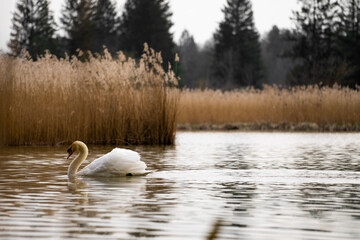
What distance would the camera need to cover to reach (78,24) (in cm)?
5491

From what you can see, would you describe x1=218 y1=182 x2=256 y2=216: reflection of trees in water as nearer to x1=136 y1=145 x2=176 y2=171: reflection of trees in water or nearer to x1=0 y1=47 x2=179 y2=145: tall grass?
x1=136 y1=145 x2=176 y2=171: reflection of trees in water

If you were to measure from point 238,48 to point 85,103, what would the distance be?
1791 inches

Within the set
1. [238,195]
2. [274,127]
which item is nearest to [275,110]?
[274,127]

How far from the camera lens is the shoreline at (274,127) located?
26.3 meters

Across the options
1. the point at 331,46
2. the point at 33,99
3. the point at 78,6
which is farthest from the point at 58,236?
the point at 78,6

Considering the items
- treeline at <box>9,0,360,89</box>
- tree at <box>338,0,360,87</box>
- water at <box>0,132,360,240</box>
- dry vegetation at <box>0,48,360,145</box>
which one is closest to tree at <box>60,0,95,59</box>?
treeline at <box>9,0,360,89</box>

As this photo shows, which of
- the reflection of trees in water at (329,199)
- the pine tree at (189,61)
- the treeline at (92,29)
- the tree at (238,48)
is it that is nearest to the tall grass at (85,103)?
the reflection of trees in water at (329,199)

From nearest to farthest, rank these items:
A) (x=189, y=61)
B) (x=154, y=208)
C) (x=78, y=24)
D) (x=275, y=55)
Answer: (x=154, y=208) < (x=78, y=24) < (x=189, y=61) < (x=275, y=55)

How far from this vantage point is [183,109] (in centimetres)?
2898

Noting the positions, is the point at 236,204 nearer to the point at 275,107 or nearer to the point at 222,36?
the point at 275,107

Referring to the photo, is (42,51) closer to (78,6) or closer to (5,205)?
(78,6)

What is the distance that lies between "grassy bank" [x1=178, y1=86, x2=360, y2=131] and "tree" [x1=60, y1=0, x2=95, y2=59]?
25859 millimetres

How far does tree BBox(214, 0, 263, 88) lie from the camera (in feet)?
201

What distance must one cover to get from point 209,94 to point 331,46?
22155 millimetres
